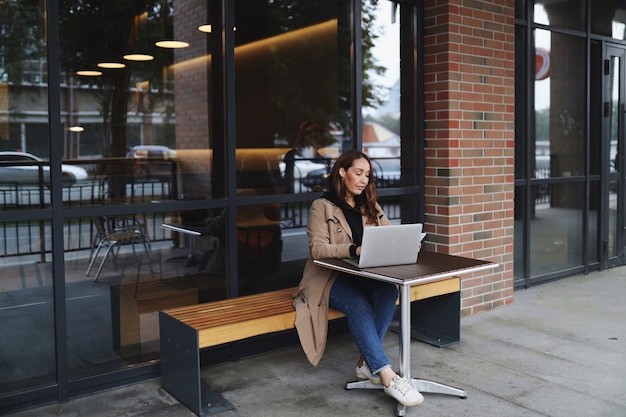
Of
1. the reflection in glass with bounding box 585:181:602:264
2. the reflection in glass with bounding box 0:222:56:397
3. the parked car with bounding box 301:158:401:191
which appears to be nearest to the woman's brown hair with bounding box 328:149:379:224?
the parked car with bounding box 301:158:401:191

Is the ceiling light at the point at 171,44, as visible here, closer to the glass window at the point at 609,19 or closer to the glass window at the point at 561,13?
the glass window at the point at 561,13

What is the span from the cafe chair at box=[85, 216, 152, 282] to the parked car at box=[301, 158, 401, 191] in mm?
1352

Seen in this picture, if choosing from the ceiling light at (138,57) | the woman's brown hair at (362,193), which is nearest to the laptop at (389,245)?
the woman's brown hair at (362,193)

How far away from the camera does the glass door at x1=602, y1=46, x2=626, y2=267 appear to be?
23.5 feet

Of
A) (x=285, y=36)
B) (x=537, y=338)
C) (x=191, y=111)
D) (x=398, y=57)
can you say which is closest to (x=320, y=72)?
(x=285, y=36)

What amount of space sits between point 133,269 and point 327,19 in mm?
5841

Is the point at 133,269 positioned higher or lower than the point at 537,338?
higher

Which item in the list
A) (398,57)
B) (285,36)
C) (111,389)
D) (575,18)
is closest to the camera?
(111,389)

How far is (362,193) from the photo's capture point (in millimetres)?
3969

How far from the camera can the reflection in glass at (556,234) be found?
6.53 metres

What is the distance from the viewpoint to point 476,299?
5.43 m

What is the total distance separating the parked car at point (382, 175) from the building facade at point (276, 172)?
1.0 inches

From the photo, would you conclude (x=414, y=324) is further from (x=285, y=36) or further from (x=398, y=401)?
(x=285, y=36)

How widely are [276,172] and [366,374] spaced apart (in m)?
2.62
